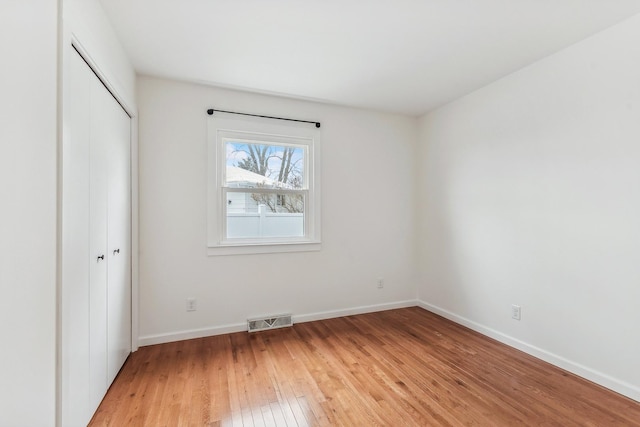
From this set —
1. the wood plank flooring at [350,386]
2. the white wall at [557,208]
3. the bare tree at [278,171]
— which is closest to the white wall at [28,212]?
the wood plank flooring at [350,386]

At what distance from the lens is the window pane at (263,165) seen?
304 cm

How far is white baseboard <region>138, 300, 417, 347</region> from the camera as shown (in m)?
2.66

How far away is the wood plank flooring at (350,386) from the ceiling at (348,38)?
251 cm

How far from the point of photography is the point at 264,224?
3156mm

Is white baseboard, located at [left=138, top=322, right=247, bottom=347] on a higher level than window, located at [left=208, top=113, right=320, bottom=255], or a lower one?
lower

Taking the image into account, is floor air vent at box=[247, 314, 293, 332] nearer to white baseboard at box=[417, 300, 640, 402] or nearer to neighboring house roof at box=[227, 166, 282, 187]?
neighboring house roof at box=[227, 166, 282, 187]

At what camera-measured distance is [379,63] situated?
8.12ft

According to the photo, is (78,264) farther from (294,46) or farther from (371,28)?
(371,28)

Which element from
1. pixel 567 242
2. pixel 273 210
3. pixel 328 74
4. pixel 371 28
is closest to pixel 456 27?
pixel 371 28

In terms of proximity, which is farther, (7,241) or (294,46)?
(294,46)

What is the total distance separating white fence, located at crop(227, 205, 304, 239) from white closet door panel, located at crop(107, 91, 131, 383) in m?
0.94

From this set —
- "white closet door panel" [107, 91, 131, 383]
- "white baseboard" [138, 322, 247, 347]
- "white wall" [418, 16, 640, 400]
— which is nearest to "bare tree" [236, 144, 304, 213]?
"white closet door panel" [107, 91, 131, 383]

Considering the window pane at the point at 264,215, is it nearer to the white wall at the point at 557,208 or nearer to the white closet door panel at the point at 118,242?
the white closet door panel at the point at 118,242

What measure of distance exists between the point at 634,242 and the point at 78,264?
11.0 feet
